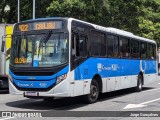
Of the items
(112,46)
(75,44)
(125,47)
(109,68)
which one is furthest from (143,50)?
(75,44)

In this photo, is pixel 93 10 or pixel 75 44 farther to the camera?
pixel 93 10

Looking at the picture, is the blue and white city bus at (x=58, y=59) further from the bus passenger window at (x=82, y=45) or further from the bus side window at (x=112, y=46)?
the bus side window at (x=112, y=46)

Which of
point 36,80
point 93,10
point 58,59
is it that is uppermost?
point 93,10

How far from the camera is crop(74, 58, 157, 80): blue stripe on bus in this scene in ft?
44.8

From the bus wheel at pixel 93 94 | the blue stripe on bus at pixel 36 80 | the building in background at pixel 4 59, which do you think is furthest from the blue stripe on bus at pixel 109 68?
the building in background at pixel 4 59

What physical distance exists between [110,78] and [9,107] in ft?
15.7

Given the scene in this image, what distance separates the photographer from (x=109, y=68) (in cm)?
1599

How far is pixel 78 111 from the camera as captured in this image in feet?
40.7

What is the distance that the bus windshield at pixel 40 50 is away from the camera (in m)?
12.7

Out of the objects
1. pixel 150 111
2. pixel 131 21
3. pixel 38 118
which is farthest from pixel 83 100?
pixel 131 21

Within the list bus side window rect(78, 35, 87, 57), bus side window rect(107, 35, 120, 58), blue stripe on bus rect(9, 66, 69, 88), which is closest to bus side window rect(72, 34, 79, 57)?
bus side window rect(78, 35, 87, 57)

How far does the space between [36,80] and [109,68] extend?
13.7 feet

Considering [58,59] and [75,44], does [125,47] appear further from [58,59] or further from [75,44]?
[58,59]

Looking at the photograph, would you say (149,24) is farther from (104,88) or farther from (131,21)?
(104,88)
